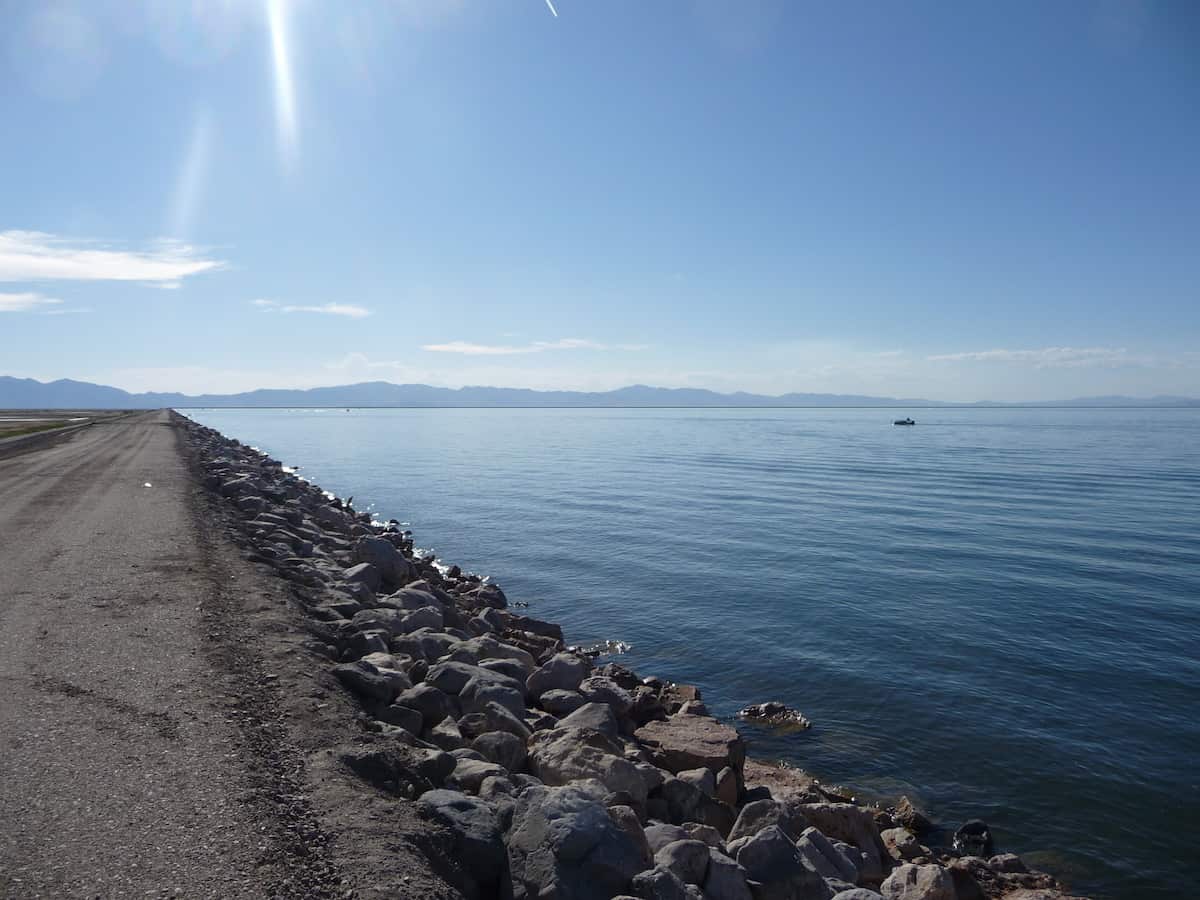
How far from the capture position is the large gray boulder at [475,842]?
16.2ft

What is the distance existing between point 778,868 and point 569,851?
2.07m

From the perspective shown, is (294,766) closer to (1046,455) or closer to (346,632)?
(346,632)

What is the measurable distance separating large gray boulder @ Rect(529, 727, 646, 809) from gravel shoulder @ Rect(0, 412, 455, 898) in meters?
1.96

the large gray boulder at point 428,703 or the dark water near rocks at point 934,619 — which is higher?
the large gray boulder at point 428,703

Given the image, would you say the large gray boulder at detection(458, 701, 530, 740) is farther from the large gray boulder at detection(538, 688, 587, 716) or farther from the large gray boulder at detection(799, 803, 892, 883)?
the large gray boulder at detection(799, 803, 892, 883)

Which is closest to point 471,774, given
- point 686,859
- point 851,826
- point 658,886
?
point 686,859

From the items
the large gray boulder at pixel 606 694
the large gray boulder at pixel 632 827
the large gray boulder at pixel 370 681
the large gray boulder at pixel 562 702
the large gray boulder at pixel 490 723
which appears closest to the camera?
the large gray boulder at pixel 632 827

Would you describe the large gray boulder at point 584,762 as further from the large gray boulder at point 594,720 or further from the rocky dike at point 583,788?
the large gray boulder at point 594,720

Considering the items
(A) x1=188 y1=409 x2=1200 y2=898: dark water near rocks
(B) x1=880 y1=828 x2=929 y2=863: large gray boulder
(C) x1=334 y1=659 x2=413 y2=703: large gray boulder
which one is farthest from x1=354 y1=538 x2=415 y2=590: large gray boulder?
(B) x1=880 y1=828 x2=929 y2=863: large gray boulder

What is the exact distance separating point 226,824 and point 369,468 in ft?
172

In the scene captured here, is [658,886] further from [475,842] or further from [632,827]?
[475,842]

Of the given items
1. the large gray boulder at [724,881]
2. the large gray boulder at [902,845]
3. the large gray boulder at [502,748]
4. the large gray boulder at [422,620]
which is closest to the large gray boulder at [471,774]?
the large gray boulder at [502,748]

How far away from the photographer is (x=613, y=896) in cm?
479

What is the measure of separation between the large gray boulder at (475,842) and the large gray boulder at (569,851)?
0.10m
